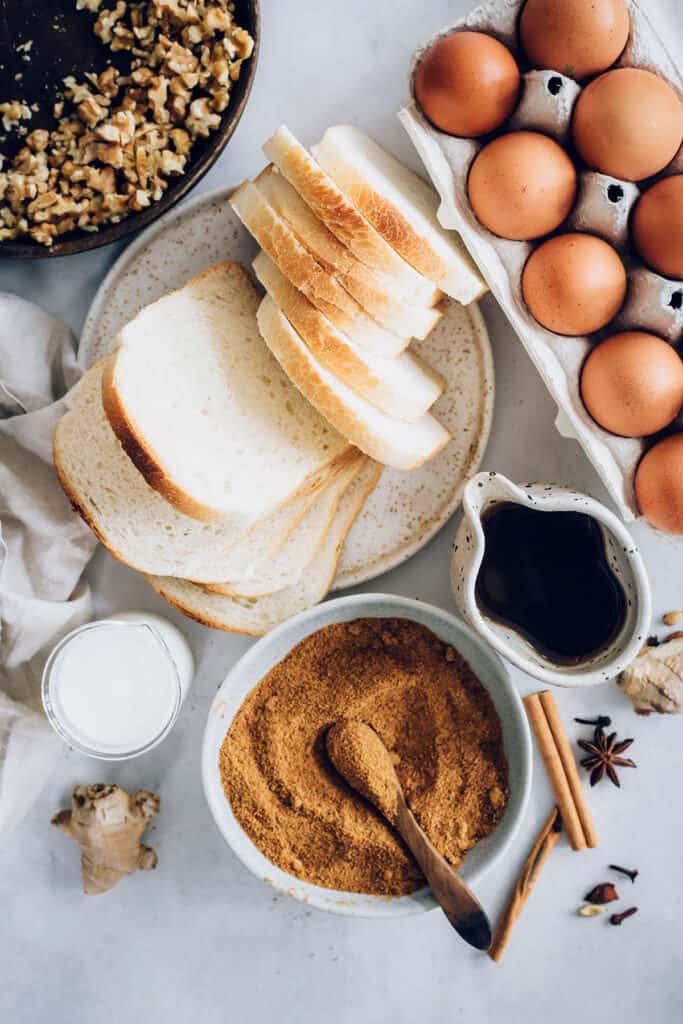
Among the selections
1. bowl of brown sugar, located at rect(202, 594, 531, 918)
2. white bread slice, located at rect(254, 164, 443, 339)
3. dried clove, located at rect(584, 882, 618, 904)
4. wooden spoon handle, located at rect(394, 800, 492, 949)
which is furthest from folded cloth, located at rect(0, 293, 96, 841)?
dried clove, located at rect(584, 882, 618, 904)

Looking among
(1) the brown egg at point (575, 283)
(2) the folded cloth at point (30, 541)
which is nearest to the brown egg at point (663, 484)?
(1) the brown egg at point (575, 283)

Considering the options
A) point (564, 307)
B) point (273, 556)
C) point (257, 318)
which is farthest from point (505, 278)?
point (273, 556)

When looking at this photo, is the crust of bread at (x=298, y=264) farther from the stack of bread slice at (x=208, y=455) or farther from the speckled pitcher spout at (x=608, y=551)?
the speckled pitcher spout at (x=608, y=551)

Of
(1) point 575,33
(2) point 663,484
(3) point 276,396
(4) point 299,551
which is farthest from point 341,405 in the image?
(1) point 575,33

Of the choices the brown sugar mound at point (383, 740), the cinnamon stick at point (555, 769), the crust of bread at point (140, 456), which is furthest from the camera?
the cinnamon stick at point (555, 769)

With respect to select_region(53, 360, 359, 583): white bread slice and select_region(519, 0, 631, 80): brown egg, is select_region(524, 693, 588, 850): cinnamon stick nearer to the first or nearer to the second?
select_region(53, 360, 359, 583): white bread slice

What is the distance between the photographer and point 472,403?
1.32 m

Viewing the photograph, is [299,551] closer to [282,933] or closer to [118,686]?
[118,686]

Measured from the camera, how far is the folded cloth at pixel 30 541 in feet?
4.30

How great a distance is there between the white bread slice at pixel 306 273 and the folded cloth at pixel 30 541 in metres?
0.37

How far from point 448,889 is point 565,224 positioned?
90 cm

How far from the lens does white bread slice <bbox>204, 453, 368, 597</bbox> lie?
4.36 feet

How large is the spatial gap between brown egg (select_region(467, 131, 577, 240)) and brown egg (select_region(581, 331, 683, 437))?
0.18m

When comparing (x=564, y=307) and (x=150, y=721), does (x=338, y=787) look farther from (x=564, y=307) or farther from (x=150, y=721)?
(x=564, y=307)
